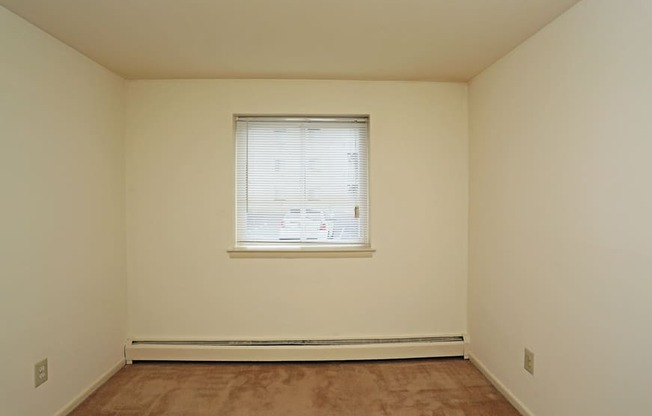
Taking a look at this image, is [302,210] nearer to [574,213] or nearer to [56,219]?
[56,219]

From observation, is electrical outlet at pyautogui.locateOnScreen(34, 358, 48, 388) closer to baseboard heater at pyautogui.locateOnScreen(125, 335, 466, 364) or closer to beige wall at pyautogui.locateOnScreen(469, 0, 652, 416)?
baseboard heater at pyautogui.locateOnScreen(125, 335, 466, 364)

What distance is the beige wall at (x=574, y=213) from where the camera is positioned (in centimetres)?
136

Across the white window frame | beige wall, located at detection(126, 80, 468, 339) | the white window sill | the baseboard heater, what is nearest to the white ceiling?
beige wall, located at detection(126, 80, 468, 339)

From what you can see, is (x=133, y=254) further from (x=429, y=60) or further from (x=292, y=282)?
(x=429, y=60)

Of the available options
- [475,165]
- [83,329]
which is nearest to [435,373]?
[475,165]

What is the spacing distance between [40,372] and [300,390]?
5.14 ft

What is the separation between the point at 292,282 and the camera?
275 centimetres

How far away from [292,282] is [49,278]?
63.0 inches

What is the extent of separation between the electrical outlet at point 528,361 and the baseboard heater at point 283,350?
2.54ft

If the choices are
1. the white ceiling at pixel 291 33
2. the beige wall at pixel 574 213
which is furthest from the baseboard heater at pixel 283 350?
the white ceiling at pixel 291 33

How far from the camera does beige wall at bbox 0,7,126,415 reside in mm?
1720

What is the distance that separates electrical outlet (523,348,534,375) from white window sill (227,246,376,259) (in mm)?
1241

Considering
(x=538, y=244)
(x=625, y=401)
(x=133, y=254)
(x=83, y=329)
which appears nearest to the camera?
(x=625, y=401)

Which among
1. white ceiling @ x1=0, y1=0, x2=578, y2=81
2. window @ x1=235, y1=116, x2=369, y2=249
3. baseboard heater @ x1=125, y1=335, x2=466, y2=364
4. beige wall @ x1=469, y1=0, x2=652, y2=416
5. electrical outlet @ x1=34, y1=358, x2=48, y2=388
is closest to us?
beige wall @ x1=469, y1=0, x2=652, y2=416
